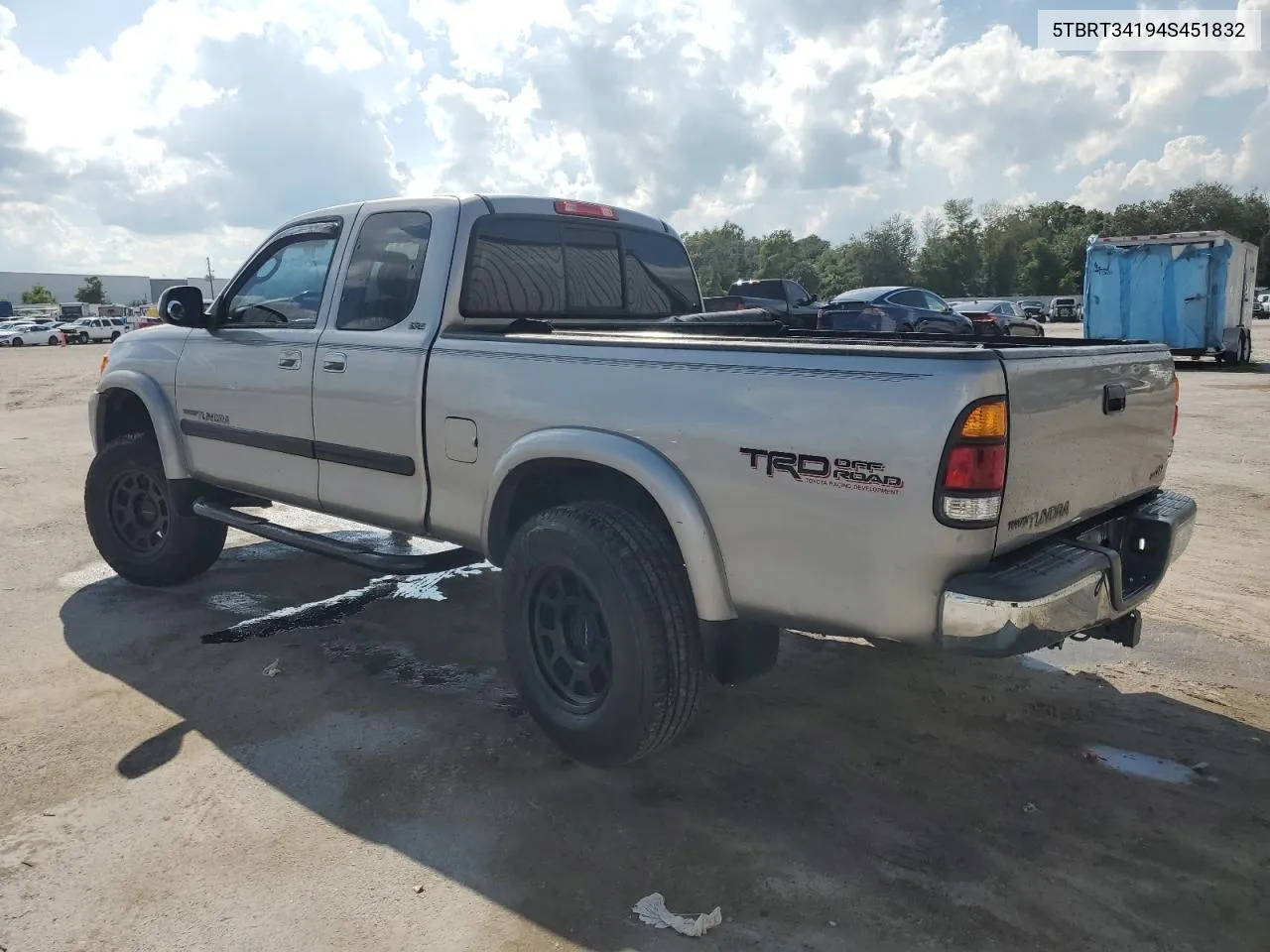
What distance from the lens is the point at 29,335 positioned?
46.9m

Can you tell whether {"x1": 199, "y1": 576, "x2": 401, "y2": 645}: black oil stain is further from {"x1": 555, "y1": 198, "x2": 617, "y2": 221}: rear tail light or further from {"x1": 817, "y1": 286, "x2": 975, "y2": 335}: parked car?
{"x1": 817, "y1": 286, "x2": 975, "y2": 335}: parked car

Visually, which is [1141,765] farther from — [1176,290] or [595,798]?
[1176,290]

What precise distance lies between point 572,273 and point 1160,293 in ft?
61.1

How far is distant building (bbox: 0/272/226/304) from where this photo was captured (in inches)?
4343

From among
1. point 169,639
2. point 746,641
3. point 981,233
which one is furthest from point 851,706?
point 981,233

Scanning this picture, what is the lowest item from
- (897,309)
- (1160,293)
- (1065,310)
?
(1065,310)

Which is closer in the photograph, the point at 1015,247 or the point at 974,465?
the point at 974,465

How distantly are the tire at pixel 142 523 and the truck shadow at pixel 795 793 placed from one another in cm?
79

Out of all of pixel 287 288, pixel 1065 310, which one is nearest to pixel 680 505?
pixel 287 288

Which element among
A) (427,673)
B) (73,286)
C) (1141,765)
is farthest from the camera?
(73,286)

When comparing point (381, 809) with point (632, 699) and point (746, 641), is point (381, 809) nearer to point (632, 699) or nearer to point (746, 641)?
point (632, 699)

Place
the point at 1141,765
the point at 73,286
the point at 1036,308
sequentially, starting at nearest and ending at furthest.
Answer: the point at 1141,765 → the point at 1036,308 → the point at 73,286

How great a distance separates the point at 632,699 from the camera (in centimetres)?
310

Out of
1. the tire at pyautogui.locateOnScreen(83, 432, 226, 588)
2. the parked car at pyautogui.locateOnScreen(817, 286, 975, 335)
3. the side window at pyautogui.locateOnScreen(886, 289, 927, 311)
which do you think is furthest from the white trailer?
the tire at pyautogui.locateOnScreen(83, 432, 226, 588)
